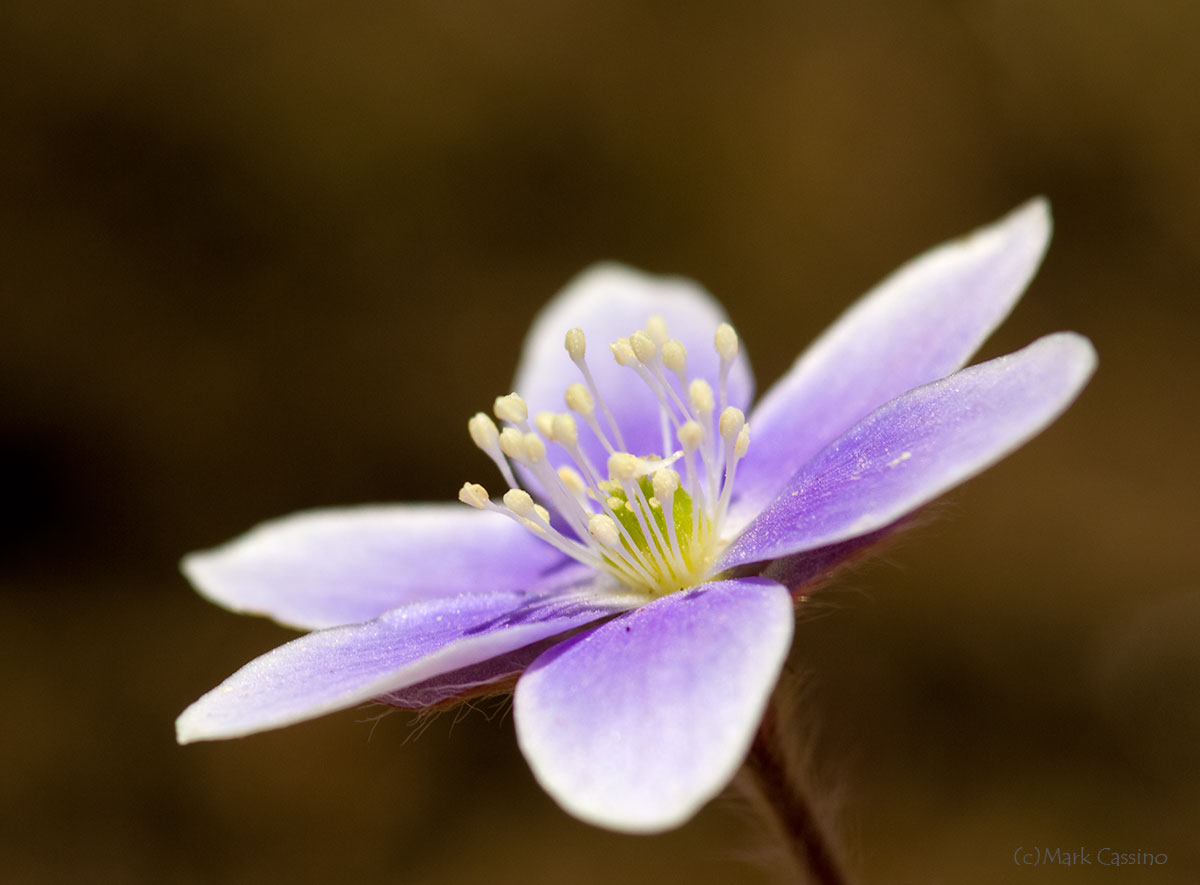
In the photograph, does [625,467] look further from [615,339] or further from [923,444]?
[615,339]

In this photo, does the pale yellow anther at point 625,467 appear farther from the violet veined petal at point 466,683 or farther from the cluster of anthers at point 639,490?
the violet veined petal at point 466,683

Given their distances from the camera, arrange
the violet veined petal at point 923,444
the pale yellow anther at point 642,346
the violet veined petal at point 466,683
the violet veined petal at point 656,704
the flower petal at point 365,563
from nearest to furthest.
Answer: the violet veined petal at point 656,704 → the violet veined petal at point 923,444 → the violet veined petal at point 466,683 → the pale yellow anther at point 642,346 → the flower petal at point 365,563

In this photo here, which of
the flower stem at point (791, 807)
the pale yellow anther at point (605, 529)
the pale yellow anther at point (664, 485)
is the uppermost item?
the pale yellow anther at point (664, 485)

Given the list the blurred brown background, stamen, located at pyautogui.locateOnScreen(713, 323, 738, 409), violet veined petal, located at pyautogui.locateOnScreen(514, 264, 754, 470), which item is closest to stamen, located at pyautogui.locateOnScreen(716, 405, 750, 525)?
stamen, located at pyautogui.locateOnScreen(713, 323, 738, 409)

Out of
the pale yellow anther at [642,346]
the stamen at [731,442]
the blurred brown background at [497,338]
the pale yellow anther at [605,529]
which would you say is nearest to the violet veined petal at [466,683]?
the pale yellow anther at [605,529]

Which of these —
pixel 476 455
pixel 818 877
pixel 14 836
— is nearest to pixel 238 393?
pixel 476 455

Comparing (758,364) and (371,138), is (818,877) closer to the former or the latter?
(758,364)

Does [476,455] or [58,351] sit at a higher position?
[58,351]
